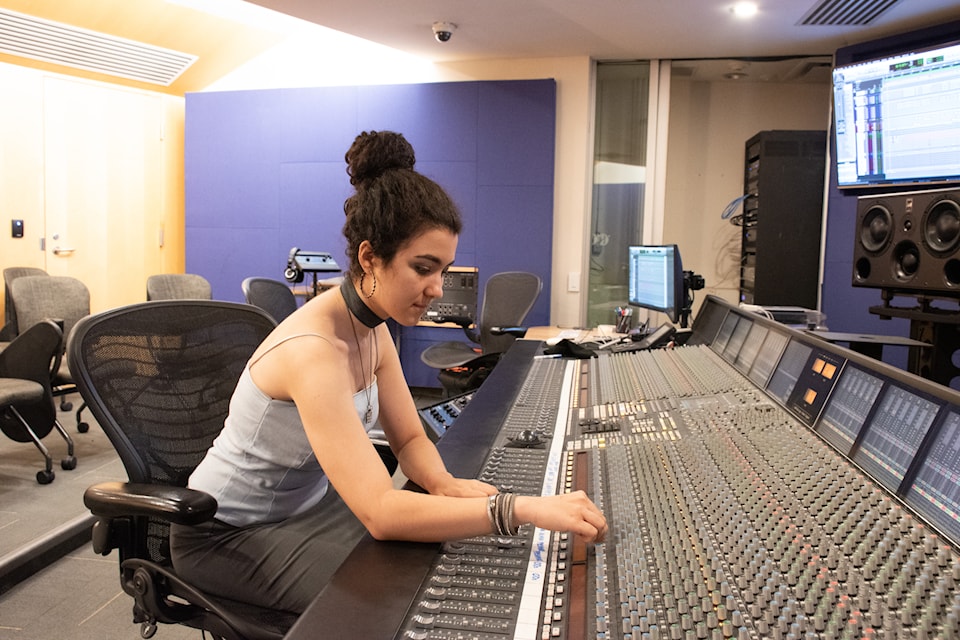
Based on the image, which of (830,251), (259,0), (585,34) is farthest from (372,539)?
(830,251)

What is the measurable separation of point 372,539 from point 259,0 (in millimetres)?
4084

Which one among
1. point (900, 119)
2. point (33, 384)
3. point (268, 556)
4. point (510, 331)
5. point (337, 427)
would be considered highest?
point (900, 119)

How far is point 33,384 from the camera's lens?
11.2ft

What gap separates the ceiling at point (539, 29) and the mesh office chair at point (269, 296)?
1876 mm

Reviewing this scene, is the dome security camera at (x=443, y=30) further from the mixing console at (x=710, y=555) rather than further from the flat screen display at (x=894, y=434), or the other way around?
the flat screen display at (x=894, y=434)

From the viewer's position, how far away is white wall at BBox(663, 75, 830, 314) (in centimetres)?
595

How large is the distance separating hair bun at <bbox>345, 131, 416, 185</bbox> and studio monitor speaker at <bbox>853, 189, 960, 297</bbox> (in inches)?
52.1

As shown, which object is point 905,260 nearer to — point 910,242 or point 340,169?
point 910,242

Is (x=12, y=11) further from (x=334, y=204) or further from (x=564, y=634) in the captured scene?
(x=564, y=634)

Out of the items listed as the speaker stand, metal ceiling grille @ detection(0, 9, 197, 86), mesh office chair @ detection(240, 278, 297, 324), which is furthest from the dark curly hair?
metal ceiling grille @ detection(0, 9, 197, 86)

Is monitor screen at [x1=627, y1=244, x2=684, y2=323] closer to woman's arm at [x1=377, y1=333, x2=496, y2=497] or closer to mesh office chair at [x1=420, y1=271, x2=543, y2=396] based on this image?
mesh office chair at [x1=420, y1=271, x2=543, y2=396]

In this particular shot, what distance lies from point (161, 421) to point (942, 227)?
6.27 ft

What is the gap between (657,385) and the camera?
1612 millimetres

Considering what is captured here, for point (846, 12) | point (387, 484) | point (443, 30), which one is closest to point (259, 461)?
point (387, 484)
